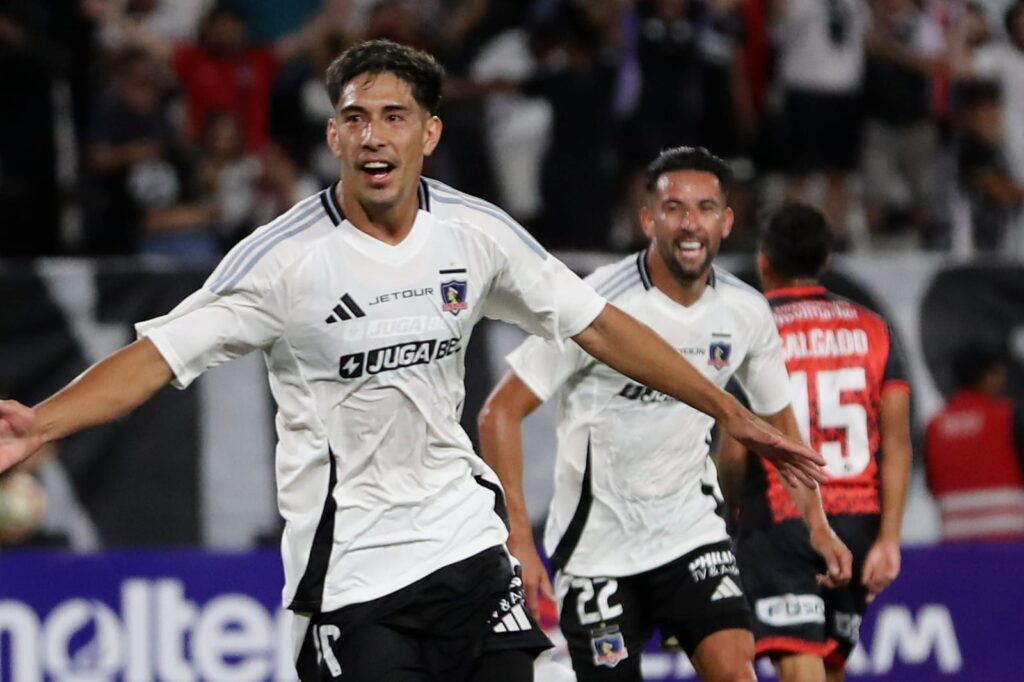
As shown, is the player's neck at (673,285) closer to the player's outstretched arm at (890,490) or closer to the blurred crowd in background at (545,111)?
the player's outstretched arm at (890,490)

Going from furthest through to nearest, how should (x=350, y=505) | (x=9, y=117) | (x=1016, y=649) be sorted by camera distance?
1. (x=9, y=117)
2. (x=1016, y=649)
3. (x=350, y=505)

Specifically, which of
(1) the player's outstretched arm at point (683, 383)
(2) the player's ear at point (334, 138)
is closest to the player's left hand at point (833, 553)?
(1) the player's outstretched arm at point (683, 383)

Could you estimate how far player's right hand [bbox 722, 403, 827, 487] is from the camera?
15.4 ft

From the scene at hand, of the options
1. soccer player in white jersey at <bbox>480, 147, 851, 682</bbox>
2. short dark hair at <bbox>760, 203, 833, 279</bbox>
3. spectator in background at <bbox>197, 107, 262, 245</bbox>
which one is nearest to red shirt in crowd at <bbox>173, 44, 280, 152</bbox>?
spectator in background at <bbox>197, 107, 262, 245</bbox>

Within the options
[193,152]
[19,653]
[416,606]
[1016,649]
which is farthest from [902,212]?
[416,606]

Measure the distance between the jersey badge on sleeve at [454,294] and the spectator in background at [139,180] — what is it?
20.9ft

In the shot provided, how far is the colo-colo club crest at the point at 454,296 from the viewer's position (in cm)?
482

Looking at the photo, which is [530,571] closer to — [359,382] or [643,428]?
[643,428]

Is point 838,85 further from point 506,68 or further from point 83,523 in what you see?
point 83,523

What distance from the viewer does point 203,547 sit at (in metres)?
10.2

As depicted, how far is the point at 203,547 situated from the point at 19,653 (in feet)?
5.78

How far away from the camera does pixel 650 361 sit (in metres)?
4.85

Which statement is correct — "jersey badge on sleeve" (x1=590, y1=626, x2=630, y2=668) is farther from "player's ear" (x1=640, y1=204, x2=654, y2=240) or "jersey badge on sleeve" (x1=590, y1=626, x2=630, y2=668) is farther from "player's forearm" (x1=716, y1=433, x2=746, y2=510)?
"player's ear" (x1=640, y1=204, x2=654, y2=240)

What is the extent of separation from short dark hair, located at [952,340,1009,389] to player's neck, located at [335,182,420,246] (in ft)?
21.8
